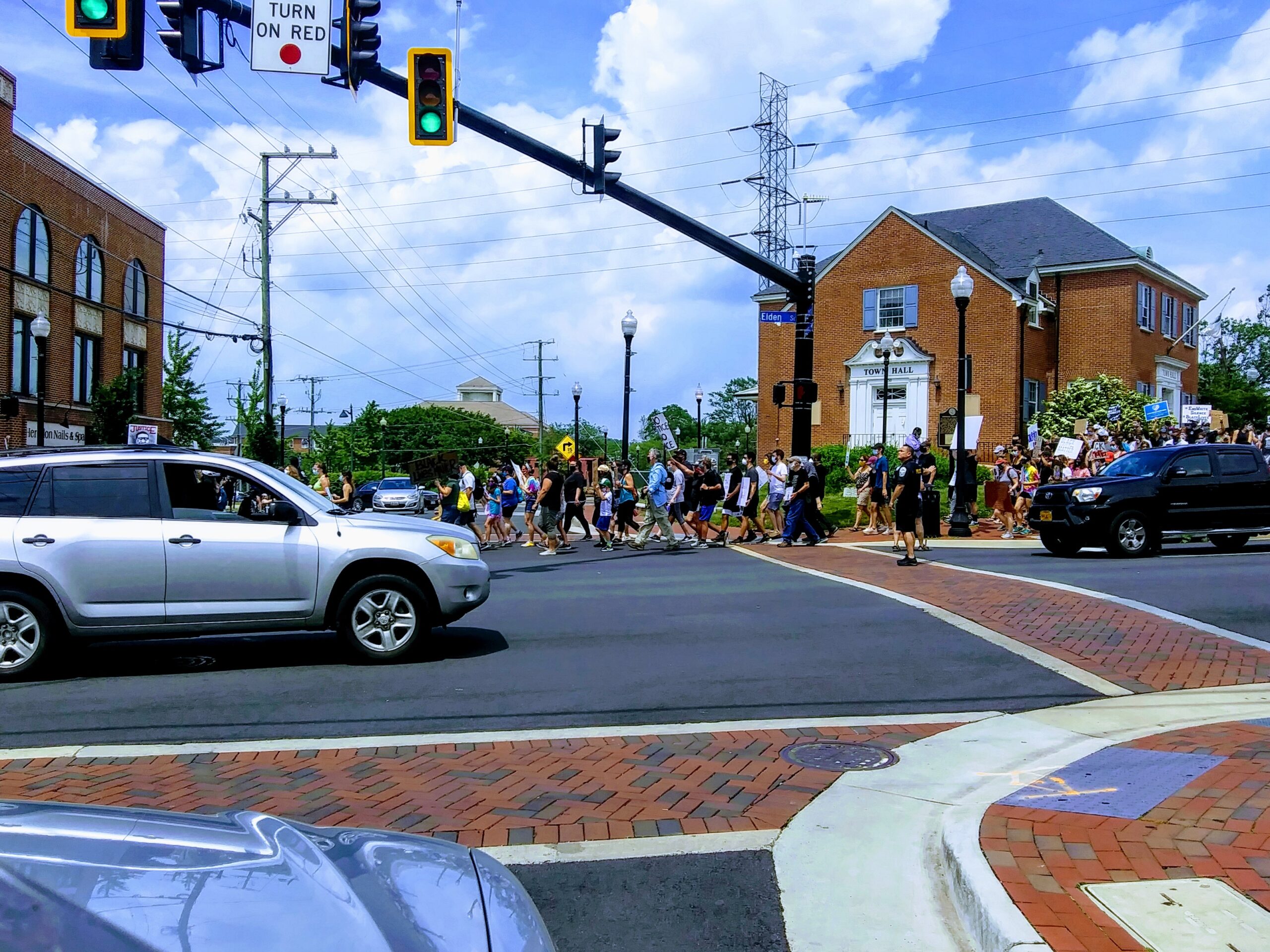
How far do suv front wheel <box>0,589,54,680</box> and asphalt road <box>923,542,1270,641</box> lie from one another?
9772mm

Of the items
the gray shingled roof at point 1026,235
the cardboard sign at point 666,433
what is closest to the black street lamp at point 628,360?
the cardboard sign at point 666,433

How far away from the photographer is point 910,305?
1528 inches

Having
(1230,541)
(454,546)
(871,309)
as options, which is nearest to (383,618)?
(454,546)

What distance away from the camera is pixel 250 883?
6.80 ft

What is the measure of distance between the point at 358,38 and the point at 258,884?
36.4ft

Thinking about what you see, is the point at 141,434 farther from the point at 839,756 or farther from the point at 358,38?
the point at 839,756

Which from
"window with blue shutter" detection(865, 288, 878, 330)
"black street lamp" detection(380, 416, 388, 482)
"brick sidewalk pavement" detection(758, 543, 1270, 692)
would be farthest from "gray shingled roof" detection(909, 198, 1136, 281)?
"black street lamp" detection(380, 416, 388, 482)

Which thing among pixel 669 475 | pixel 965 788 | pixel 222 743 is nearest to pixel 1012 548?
pixel 669 475

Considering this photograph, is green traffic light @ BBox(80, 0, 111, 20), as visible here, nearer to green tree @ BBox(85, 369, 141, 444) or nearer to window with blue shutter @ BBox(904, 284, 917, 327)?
green tree @ BBox(85, 369, 141, 444)

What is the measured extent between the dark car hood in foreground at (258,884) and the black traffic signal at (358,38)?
10.5 meters

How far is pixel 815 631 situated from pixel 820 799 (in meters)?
4.49

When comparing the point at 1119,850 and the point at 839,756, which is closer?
the point at 1119,850

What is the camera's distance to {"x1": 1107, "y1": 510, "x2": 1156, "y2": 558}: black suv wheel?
50.6ft

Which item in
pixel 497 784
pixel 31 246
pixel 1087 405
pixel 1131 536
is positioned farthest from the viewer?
pixel 1087 405
